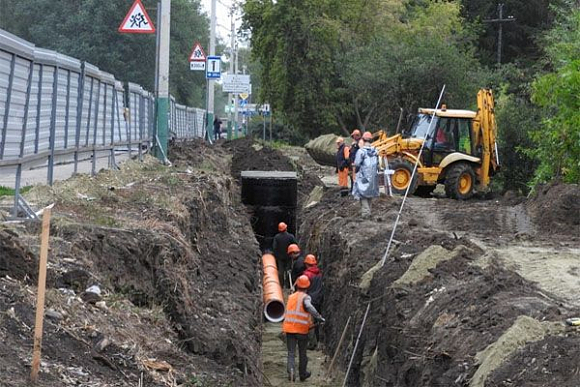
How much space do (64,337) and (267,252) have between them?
57.2 ft

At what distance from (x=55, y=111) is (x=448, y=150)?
15.6 m

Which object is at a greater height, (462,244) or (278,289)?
(462,244)

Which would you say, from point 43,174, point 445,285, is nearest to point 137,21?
point 43,174

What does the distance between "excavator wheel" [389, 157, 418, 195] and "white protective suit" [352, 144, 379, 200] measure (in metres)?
5.58

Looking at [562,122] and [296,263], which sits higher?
[562,122]

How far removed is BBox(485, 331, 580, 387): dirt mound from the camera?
8133 millimetres

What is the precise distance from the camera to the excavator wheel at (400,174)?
26609 mm

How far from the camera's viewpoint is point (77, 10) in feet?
202

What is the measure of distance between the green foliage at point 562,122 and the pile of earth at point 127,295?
7983 millimetres

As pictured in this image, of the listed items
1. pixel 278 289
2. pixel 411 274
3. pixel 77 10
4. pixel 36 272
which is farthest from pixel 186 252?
pixel 77 10

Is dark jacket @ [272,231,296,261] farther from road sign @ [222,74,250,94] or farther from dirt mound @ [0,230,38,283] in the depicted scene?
road sign @ [222,74,250,94]

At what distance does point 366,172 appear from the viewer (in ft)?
67.3

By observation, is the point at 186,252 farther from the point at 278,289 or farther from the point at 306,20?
the point at 306,20

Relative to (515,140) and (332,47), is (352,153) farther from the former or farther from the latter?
(332,47)
